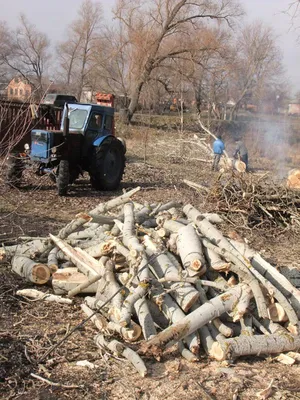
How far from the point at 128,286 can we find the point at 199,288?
0.73m

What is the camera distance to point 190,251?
563 cm

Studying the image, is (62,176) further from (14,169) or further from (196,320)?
(196,320)

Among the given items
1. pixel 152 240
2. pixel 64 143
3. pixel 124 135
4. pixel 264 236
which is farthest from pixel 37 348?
pixel 124 135

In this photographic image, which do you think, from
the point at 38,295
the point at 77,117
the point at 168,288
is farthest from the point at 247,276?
the point at 77,117

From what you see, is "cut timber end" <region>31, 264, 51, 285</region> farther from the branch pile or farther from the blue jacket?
the blue jacket

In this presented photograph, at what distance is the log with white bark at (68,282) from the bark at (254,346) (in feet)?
5.57

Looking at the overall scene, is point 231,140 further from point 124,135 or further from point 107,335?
point 107,335

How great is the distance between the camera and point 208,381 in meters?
4.25

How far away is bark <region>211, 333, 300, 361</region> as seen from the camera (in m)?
4.57

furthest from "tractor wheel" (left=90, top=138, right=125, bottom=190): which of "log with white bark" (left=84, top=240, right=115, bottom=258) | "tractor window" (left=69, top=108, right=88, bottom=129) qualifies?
"log with white bark" (left=84, top=240, right=115, bottom=258)

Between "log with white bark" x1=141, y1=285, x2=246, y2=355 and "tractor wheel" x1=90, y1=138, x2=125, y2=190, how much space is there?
786cm

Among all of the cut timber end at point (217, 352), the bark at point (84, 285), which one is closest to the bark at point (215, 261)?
the cut timber end at point (217, 352)

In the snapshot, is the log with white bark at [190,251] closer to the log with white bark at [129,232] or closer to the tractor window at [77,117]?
the log with white bark at [129,232]

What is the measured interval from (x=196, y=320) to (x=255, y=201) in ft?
18.0
